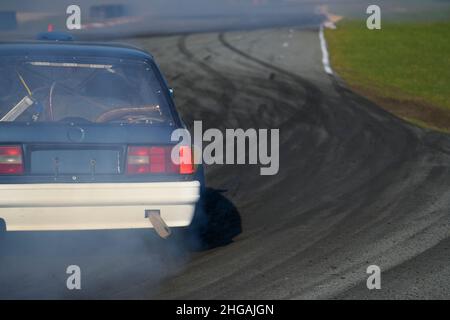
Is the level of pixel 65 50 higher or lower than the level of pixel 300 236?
higher

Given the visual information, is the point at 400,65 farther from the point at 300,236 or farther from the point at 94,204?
the point at 94,204

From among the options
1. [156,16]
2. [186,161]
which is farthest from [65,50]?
[156,16]

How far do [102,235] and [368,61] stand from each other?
16.4m

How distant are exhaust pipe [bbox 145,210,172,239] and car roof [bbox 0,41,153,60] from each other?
4.74 feet

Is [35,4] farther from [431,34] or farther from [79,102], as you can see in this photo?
[79,102]

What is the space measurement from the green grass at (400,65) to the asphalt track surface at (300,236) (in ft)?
5.80

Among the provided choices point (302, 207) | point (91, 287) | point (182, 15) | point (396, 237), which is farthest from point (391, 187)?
point (182, 15)

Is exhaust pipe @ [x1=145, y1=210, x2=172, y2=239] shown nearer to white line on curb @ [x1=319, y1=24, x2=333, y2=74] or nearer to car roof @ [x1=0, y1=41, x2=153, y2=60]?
car roof @ [x1=0, y1=41, x2=153, y2=60]

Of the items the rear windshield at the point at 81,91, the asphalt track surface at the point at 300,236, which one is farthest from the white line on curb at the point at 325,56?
the rear windshield at the point at 81,91

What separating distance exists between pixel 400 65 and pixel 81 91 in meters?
15.6

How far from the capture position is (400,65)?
68.8 ft

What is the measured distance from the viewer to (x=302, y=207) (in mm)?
7633

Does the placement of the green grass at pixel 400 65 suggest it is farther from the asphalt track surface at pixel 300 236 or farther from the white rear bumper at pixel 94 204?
the white rear bumper at pixel 94 204

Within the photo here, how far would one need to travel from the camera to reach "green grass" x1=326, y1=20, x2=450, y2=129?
14.8 m
